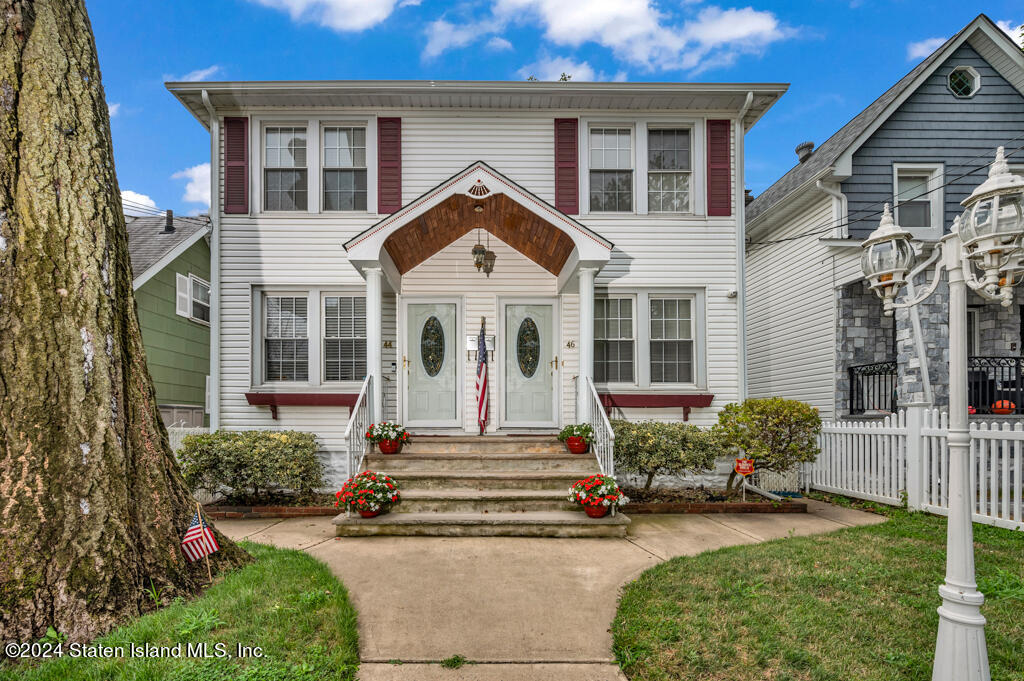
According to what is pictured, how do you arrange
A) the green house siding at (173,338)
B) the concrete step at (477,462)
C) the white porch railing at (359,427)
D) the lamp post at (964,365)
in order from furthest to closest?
the green house siding at (173,338)
the concrete step at (477,462)
the white porch railing at (359,427)
the lamp post at (964,365)

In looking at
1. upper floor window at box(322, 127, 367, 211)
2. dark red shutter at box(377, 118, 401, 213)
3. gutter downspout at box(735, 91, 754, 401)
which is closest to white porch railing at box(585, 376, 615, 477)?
gutter downspout at box(735, 91, 754, 401)

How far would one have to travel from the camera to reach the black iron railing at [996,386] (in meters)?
9.48

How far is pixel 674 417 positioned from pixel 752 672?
230 inches

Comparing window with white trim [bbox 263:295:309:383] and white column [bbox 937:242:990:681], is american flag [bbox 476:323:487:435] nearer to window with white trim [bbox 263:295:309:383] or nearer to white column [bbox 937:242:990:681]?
window with white trim [bbox 263:295:309:383]

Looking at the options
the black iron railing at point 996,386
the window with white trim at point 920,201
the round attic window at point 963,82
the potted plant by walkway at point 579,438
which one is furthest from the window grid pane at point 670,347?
the round attic window at point 963,82

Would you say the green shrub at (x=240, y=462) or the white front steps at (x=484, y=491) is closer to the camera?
the white front steps at (x=484, y=491)

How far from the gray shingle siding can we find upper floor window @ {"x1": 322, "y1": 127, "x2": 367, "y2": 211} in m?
8.20

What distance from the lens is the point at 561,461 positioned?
677 cm

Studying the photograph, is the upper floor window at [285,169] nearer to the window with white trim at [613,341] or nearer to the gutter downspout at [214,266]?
the gutter downspout at [214,266]

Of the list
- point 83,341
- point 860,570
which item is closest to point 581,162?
point 860,570

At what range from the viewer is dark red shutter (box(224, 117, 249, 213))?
8648mm

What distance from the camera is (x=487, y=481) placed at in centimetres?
636

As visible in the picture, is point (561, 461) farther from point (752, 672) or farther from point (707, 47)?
point (707, 47)

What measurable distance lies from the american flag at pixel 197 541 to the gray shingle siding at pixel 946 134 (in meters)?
10.5
